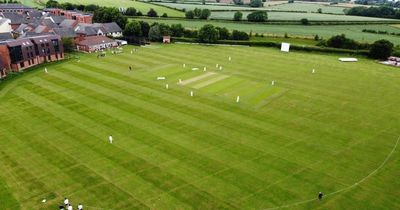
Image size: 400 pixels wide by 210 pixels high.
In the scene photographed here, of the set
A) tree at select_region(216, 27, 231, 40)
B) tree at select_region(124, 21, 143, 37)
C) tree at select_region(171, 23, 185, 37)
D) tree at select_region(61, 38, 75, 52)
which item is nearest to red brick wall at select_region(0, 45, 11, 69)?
tree at select_region(61, 38, 75, 52)

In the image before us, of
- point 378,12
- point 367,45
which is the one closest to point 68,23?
point 367,45

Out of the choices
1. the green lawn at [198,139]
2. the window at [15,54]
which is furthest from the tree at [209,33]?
the window at [15,54]

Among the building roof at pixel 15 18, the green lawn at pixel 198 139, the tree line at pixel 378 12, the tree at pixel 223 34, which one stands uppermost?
the tree line at pixel 378 12

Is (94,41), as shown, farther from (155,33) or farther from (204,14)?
(204,14)

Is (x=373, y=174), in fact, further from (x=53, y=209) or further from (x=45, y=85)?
(x=45, y=85)

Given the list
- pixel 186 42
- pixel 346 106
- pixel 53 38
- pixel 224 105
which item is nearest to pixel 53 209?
pixel 224 105

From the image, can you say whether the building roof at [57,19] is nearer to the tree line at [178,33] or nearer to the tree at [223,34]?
the tree line at [178,33]
